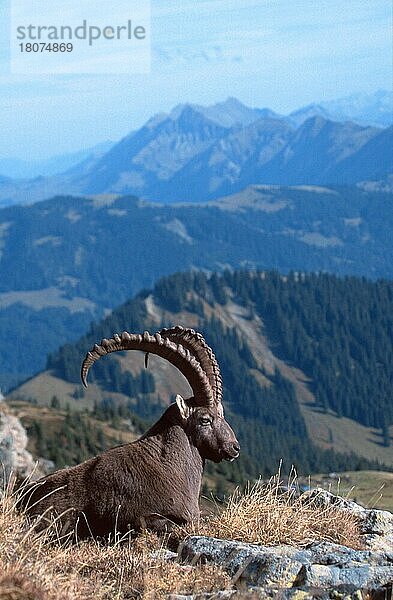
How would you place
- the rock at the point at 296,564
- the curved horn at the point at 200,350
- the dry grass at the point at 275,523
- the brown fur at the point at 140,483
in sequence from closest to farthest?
the rock at the point at 296,564 < the dry grass at the point at 275,523 < the brown fur at the point at 140,483 < the curved horn at the point at 200,350

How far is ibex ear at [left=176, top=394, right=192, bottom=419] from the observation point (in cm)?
1473

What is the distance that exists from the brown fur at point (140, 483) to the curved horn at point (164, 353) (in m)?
0.32

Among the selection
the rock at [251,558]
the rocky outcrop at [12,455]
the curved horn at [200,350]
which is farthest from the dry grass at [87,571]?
the curved horn at [200,350]

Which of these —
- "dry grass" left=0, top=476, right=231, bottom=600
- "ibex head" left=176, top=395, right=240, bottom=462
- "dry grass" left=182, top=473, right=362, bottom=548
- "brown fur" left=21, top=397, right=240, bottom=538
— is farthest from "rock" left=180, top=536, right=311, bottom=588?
"ibex head" left=176, top=395, right=240, bottom=462

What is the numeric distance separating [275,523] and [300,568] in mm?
1694

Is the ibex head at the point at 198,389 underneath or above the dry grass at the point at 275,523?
above

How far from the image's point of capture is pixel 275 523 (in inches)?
513

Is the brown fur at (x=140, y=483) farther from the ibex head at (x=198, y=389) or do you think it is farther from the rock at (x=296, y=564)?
the rock at (x=296, y=564)

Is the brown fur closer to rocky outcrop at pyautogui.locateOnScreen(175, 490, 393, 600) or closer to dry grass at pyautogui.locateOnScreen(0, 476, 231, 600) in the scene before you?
dry grass at pyautogui.locateOnScreen(0, 476, 231, 600)

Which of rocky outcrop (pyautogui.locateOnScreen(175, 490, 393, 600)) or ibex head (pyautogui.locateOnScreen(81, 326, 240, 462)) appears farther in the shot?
ibex head (pyautogui.locateOnScreen(81, 326, 240, 462))

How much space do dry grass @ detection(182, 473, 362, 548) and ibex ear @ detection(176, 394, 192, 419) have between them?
5.09ft

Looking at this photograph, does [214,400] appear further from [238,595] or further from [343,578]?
[238,595]

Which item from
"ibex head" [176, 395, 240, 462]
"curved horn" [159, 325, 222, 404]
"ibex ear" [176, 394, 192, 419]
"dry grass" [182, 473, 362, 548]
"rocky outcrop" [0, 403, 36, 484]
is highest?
"curved horn" [159, 325, 222, 404]

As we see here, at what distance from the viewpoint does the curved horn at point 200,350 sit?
15.3 metres
